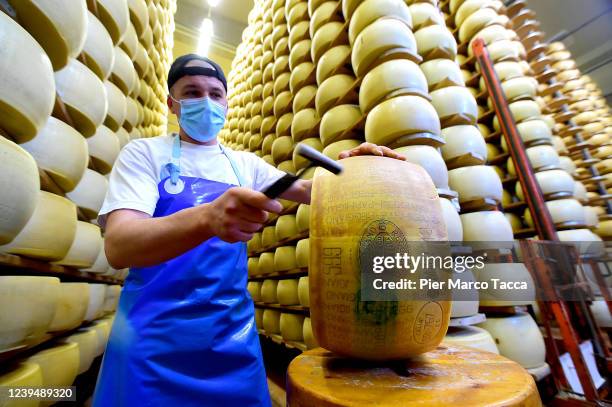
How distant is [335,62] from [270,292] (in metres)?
1.99

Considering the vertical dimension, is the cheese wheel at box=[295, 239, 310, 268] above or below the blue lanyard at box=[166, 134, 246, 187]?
below

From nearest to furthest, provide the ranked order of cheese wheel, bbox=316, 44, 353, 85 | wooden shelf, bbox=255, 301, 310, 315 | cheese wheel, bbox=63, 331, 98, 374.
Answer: cheese wheel, bbox=63, 331, 98, 374 → cheese wheel, bbox=316, 44, 353, 85 → wooden shelf, bbox=255, 301, 310, 315

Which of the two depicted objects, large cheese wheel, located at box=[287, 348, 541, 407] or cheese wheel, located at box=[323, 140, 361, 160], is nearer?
large cheese wheel, located at box=[287, 348, 541, 407]

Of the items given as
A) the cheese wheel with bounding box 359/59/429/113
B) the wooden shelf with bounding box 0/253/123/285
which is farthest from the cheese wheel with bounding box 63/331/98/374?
the cheese wheel with bounding box 359/59/429/113

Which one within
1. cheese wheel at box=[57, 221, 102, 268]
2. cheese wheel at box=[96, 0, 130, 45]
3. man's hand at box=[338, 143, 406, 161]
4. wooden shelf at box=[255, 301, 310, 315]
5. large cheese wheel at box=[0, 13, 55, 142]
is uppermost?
cheese wheel at box=[96, 0, 130, 45]

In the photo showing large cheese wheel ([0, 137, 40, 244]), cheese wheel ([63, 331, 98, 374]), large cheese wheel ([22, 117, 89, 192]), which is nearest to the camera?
large cheese wheel ([0, 137, 40, 244])

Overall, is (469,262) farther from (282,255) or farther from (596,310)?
(596,310)


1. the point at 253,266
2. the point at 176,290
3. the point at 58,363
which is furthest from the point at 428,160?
the point at 253,266

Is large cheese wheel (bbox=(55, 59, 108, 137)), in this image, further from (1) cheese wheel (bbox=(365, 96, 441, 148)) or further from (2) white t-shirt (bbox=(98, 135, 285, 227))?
(1) cheese wheel (bbox=(365, 96, 441, 148))

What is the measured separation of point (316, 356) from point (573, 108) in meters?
5.49

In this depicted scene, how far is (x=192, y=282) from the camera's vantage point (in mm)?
938

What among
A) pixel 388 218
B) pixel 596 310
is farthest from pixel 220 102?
pixel 596 310

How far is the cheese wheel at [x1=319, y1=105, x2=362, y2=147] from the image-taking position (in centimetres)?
180

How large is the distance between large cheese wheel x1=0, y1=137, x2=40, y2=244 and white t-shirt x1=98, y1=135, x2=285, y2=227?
0.59 feet
